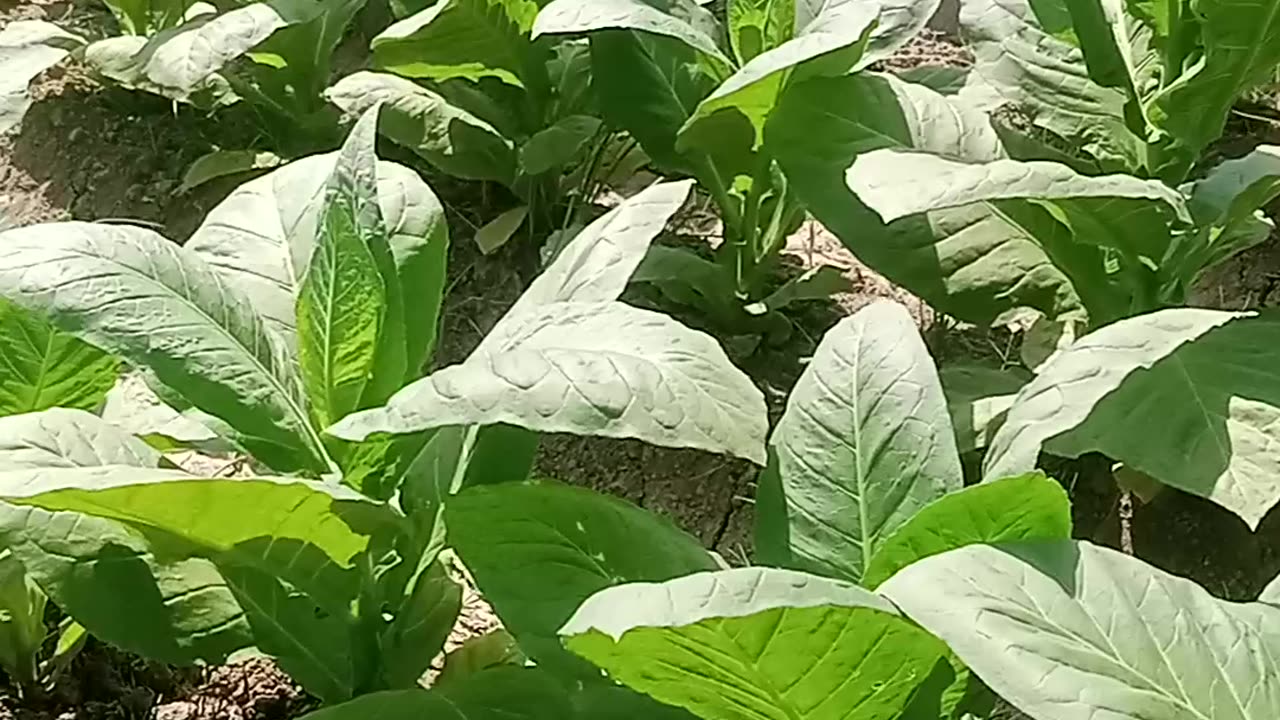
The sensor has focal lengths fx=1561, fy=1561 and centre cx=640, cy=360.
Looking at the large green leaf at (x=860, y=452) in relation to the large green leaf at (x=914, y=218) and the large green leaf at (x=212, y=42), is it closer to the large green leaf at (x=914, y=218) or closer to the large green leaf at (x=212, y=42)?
the large green leaf at (x=914, y=218)

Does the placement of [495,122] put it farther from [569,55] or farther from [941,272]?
[941,272]

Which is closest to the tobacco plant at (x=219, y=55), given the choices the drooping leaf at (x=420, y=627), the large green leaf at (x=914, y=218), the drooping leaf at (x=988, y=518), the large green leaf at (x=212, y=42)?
the large green leaf at (x=212, y=42)

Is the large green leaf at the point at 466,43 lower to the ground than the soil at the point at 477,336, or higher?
higher

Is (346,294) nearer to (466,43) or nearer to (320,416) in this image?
(320,416)

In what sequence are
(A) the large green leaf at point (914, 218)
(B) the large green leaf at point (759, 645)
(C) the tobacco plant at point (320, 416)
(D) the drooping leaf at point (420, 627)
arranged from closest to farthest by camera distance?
1. (B) the large green leaf at point (759, 645)
2. (C) the tobacco plant at point (320, 416)
3. (D) the drooping leaf at point (420, 627)
4. (A) the large green leaf at point (914, 218)

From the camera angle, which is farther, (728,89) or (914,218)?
(914,218)

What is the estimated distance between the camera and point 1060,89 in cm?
148

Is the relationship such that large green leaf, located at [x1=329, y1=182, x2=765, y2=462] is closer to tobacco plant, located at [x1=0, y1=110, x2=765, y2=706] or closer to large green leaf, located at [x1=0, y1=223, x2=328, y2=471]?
tobacco plant, located at [x1=0, y1=110, x2=765, y2=706]

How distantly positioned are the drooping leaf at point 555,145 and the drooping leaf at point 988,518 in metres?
0.80

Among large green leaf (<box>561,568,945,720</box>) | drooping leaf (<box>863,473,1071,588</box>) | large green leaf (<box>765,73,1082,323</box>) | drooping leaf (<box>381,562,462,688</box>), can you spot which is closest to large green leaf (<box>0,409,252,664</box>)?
drooping leaf (<box>381,562,462,688</box>)

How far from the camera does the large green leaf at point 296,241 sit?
1.18 m

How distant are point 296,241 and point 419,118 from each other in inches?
20.0

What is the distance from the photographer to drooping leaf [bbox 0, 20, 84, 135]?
6.15ft

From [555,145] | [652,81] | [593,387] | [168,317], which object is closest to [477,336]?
[555,145]
